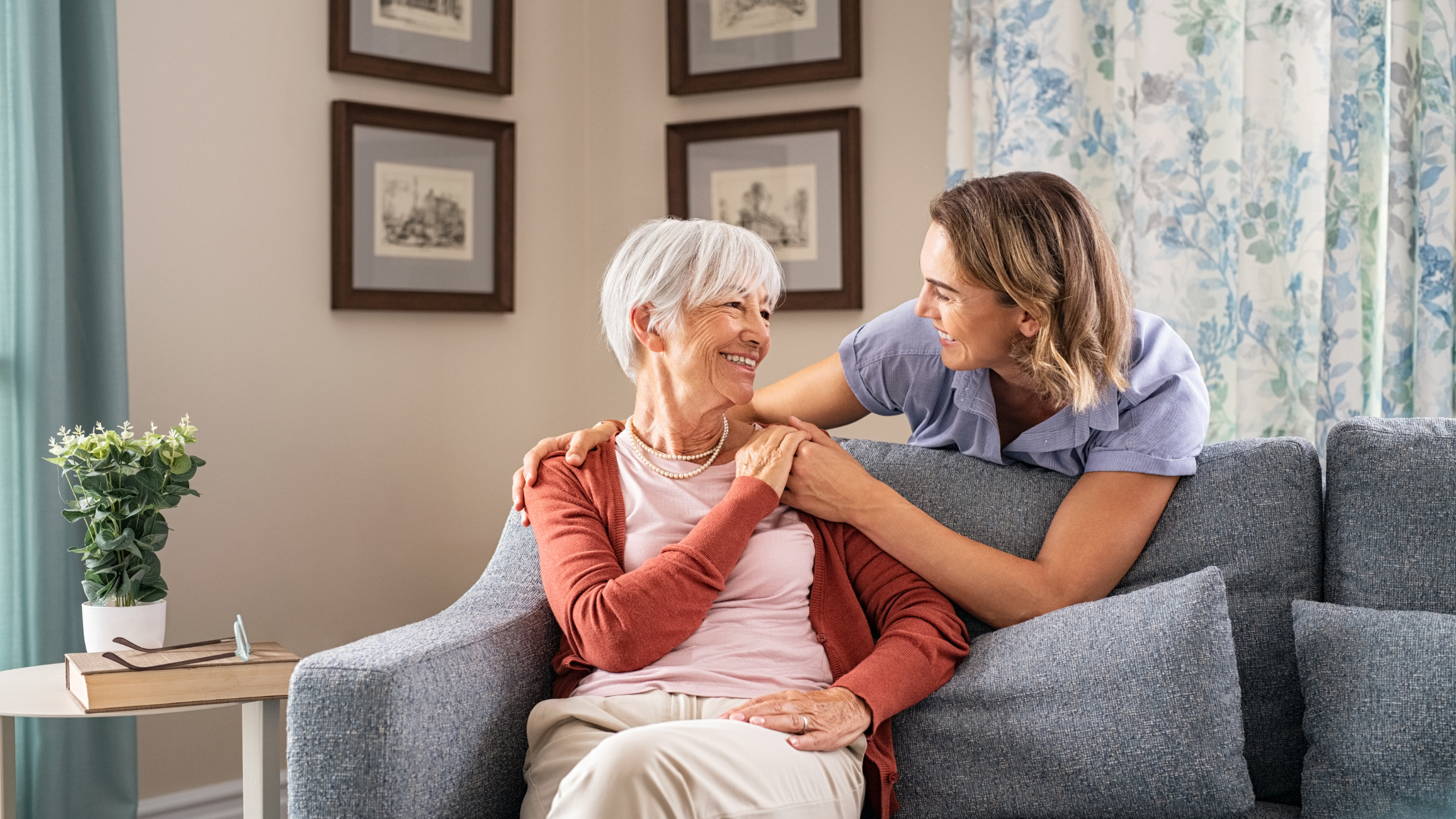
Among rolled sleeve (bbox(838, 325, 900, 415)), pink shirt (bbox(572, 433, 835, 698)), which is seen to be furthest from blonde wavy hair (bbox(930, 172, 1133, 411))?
pink shirt (bbox(572, 433, 835, 698))

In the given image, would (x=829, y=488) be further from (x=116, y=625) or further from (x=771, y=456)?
(x=116, y=625)

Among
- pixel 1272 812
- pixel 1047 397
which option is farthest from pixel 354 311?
pixel 1272 812

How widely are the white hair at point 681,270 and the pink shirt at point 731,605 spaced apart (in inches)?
8.2

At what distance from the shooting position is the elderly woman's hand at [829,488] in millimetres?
1675

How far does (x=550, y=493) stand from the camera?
5.46ft

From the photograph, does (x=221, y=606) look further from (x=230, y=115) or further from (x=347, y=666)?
(x=347, y=666)

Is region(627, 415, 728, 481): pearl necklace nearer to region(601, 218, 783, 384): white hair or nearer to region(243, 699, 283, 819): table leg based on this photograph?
region(601, 218, 783, 384): white hair

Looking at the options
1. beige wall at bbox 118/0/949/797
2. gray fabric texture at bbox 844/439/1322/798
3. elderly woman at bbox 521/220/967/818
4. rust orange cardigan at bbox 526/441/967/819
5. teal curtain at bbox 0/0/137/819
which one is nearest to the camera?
elderly woman at bbox 521/220/967/818

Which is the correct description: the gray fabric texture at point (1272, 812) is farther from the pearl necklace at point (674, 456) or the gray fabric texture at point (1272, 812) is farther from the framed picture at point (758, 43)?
the framed picture at point (758, 43)

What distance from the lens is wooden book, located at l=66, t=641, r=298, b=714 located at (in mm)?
1692

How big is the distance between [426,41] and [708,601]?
6.18ft

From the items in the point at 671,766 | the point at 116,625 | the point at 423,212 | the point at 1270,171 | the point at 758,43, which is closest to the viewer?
the point at 671,766

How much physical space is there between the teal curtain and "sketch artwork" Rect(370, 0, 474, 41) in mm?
699

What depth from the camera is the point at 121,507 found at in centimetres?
190
